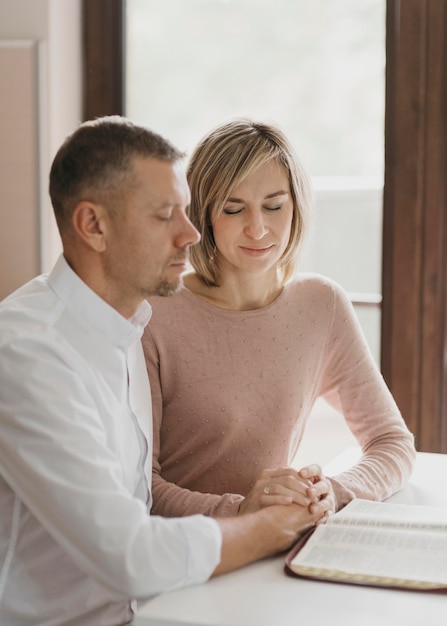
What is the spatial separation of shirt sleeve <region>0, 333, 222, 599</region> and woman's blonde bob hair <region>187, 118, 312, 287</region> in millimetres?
655

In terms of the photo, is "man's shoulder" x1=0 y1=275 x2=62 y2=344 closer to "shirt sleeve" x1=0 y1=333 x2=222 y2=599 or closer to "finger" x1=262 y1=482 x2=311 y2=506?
"shirt sleeve" x1=0 y1=333 x2=222 y2=599

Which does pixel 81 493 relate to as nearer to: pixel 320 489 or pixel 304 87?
pixel 320 489

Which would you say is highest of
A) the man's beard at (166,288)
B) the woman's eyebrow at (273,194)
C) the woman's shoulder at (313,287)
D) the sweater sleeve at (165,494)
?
the woman's eyebrow at (273,194)

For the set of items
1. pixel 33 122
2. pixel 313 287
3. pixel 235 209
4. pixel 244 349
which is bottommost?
pixel 244 349

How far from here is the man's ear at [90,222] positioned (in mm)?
1498

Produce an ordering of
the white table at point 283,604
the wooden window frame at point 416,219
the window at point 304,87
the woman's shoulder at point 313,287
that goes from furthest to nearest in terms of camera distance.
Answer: the window at point 304,87 < the wooden window frame at point 416,219 < the woman's shoulder at point 313,287 < the white table at point 283,604

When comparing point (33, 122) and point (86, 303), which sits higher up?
point (33, 122)

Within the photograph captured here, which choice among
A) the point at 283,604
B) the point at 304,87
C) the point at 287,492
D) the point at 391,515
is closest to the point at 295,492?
the point at 287,492

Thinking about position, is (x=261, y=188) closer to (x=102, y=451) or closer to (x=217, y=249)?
(x=217, y=249)

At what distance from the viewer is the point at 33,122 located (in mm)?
2965

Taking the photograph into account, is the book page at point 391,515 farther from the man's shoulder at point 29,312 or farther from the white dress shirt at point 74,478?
the man's shoulder at point 29,312

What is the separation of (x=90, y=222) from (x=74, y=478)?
1.34ft

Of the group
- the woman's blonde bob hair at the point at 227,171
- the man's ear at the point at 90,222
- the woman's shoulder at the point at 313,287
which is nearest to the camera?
the man's ear at the point at 90,222

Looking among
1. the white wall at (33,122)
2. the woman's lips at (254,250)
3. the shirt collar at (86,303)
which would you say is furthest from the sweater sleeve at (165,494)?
the white wall at (33,122)
